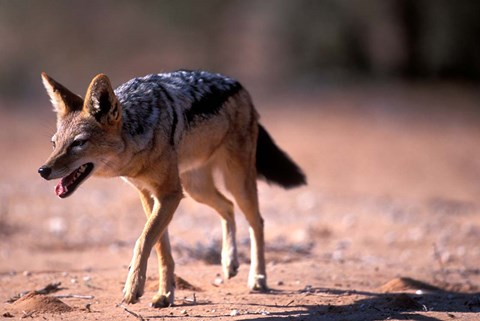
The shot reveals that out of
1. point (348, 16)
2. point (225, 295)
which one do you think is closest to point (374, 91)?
point (348, 16)

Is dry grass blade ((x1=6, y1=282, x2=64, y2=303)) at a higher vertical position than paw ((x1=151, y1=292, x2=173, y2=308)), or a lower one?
higher

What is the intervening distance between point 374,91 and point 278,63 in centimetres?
408

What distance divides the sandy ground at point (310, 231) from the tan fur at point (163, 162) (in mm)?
272

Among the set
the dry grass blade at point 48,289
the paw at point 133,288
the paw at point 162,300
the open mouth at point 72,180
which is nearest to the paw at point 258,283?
the paw at point 162,300

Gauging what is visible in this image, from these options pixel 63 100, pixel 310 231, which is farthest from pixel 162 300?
pixel 310 231

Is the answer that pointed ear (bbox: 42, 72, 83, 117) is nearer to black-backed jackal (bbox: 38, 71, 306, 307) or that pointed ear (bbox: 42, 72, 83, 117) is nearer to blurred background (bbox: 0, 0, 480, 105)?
black-backed jackal (bbox: 38, 71, 306, 307)

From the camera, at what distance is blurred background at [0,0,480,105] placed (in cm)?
2289

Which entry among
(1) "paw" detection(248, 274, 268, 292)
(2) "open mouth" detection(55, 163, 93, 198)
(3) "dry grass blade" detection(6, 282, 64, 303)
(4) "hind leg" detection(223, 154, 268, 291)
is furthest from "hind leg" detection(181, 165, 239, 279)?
(2) "open mouth" detection(55, 163, 93, 198)

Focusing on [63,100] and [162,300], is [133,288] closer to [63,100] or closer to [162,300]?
[162,300]

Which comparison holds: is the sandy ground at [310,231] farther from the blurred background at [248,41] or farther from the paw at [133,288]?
the blurred background at [248,41]

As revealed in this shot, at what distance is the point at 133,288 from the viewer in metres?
5.66

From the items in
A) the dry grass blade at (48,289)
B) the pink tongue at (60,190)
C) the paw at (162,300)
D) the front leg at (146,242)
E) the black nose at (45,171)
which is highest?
the black nose at (45,171)

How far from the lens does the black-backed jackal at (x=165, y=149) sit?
5.68m

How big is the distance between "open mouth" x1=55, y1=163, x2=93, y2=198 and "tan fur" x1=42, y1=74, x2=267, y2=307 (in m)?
0.07
